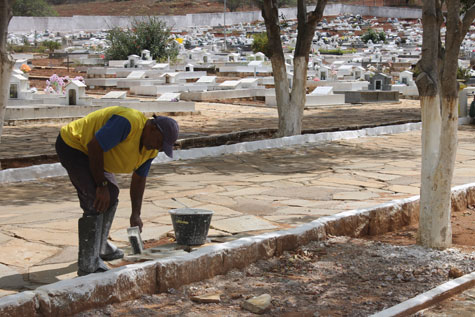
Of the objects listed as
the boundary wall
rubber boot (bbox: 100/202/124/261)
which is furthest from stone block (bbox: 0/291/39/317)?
the boundary wall

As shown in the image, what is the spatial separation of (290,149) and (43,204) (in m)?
5.13

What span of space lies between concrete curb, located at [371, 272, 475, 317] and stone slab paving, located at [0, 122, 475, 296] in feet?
5.44

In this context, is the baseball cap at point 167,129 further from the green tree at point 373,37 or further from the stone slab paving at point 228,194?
the green tree at point 373,37

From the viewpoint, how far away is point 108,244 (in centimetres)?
500

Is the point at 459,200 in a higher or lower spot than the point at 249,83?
lower

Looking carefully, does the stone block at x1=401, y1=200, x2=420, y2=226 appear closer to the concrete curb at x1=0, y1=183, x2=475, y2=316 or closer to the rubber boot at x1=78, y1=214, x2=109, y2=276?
the concrete curb at x1=0, y1=183, x2=475, y2=316

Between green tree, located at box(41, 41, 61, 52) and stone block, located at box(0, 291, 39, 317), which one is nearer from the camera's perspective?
stone block, located at box(0, 291, 39, 317)

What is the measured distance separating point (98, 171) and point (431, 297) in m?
2.26

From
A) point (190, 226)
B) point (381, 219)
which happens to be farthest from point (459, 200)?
point (190, 226)

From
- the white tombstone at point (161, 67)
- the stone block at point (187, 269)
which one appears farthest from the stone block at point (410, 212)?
the white tombstone at point (161, 67)

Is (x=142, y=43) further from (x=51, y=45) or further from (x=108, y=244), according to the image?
(x=108, y=244)

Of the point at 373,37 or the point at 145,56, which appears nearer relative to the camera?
the point at 145,56

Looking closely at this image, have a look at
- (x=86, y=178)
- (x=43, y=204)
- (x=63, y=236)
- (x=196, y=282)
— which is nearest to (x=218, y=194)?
(x=43, y=204)

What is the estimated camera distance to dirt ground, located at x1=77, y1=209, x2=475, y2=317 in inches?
181
